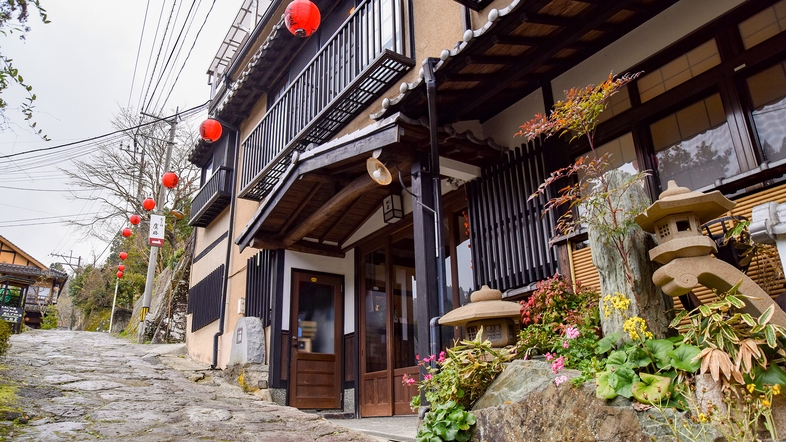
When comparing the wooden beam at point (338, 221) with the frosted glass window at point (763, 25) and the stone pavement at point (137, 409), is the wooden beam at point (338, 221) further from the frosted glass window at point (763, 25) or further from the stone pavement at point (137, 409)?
the frosted glass window at point (763, 25)

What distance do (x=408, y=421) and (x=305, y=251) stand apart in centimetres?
399

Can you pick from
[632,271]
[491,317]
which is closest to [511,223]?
[491,317]

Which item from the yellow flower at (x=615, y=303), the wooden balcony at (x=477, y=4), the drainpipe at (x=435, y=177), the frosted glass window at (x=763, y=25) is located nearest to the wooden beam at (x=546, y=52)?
the drainpipe at (x=435, y=177)

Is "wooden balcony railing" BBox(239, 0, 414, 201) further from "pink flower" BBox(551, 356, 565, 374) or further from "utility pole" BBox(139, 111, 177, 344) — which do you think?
"utility pole" BBox(139, 111, 177, 344)

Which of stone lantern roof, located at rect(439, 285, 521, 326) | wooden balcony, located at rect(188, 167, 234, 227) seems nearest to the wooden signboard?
wooden balcony, located at rect(188, 167, 234, 227)

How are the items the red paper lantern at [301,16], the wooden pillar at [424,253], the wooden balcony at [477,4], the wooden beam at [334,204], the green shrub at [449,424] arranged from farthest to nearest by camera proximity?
the red paper lantern at [301,16]
the wooden beam at [334,204]
the wooden balcony at [477,4]
the wooden pillar at [424,253]
the green shrub at [449,424]

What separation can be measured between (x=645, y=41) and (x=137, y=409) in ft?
23.4

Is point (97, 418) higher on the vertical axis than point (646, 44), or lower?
lower

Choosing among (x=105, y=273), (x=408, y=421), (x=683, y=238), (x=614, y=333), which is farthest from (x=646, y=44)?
(x=105, y=273)

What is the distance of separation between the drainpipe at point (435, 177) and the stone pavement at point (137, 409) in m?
1.67

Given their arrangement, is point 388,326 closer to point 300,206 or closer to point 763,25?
point 300,206

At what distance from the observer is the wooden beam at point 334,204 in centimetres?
732

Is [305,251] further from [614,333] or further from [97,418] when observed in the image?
[614,333]

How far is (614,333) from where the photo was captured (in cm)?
388
